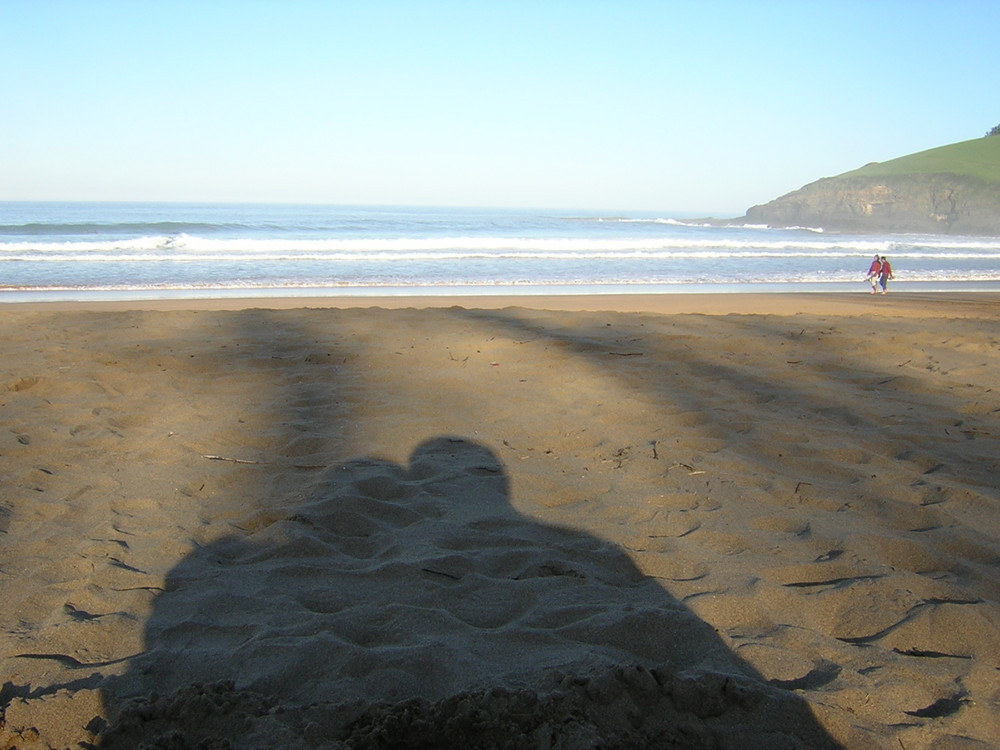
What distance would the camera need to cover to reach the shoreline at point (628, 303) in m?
11.8

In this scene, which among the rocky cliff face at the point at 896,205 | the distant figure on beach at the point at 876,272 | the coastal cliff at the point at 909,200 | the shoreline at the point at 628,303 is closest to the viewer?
the shoreline at the point at 628,303

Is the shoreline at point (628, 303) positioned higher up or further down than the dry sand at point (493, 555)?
higher up

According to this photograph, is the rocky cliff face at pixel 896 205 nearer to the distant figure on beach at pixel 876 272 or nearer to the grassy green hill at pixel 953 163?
the grassy green hill at pixel 953 163

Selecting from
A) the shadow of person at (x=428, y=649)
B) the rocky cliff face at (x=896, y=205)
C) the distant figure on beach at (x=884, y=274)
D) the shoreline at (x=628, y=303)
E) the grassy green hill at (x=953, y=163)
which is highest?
the grassy green hill at (x=953, y=163)

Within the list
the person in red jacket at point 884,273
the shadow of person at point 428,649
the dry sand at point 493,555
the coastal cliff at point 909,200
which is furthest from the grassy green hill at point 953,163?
the shadow of person at point 428,649

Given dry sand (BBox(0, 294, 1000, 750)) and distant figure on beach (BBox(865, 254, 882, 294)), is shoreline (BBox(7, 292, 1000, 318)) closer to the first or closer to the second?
distant figure on beach (BBox(865, 254, 882, 294))

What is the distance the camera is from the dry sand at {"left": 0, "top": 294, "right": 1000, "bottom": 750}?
1875mm

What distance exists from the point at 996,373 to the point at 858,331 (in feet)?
6.81

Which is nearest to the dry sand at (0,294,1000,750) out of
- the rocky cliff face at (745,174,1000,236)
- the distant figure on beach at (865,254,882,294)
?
the distant figure on beach at (865,254,882,294)

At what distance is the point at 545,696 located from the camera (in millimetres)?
1864

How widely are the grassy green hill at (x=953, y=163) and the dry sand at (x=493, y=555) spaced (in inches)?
2795

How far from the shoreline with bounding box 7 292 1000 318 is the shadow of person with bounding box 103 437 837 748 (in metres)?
8.65

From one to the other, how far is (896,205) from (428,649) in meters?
71.5

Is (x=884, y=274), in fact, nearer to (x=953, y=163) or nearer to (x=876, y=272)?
(x=876, y=272)
